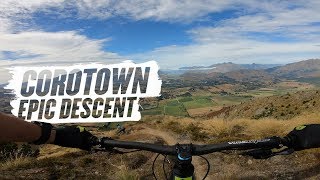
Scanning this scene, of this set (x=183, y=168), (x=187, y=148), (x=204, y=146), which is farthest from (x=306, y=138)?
(x=183, y=168)

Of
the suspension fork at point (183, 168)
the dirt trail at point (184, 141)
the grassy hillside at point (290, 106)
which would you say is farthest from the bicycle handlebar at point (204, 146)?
the grassy hillside at point (290, 106)

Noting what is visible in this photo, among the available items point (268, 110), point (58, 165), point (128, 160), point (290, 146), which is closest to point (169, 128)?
point (128, 160)

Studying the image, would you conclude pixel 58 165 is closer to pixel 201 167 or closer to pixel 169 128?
pixel 201 167

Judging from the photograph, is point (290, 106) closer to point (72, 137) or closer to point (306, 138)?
point (306, 138)

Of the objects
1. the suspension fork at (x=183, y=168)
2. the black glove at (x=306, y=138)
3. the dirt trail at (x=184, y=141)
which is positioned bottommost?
the dirt trail at (x=184, y=141)

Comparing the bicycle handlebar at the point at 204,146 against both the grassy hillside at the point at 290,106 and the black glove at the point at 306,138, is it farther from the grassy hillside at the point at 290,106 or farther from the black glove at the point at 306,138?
the grassy hillside at the point at 290,106

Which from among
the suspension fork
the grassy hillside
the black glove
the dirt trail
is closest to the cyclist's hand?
the suspension fork

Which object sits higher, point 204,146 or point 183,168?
point 204,146

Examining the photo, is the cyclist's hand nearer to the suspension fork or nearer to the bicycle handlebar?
the bicycle handlebar
